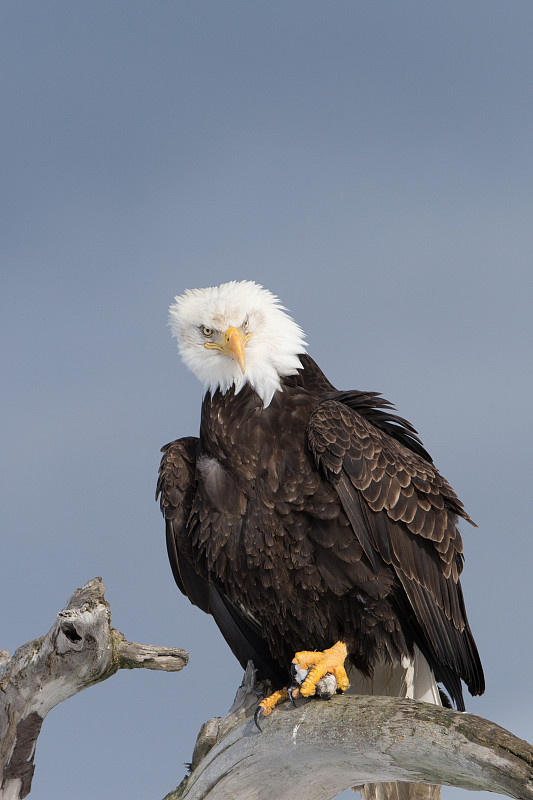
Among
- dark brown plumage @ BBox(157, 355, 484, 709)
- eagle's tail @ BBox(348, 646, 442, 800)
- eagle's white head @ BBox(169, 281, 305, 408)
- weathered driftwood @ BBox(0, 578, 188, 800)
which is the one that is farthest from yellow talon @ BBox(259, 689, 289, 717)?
eagle's white head @ BBox(169, 281, 305, 408)

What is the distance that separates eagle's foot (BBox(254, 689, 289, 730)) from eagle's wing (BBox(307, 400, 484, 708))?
1.00 meters

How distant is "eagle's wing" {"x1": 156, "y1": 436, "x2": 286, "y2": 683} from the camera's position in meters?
6.43

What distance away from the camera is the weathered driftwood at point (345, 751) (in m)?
4.34

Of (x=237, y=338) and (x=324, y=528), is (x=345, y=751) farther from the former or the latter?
(x=237, y=338)

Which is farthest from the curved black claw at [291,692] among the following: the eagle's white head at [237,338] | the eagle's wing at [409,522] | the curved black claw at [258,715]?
the eagle's white head at [237,338]

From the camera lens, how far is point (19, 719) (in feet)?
19.0

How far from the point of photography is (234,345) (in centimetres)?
601

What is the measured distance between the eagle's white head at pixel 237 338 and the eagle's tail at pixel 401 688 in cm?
217

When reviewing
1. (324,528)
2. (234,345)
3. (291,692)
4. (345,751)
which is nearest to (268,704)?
(291,692)

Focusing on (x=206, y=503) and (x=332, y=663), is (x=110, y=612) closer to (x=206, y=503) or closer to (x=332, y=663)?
(x=206, y=503)

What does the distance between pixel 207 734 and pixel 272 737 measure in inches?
28.1

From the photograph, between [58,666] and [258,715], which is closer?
[58,666]

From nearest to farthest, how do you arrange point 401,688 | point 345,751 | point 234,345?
point 345,751 < point 234,345 < point 401,688

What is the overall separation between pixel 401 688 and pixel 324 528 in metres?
1.50
